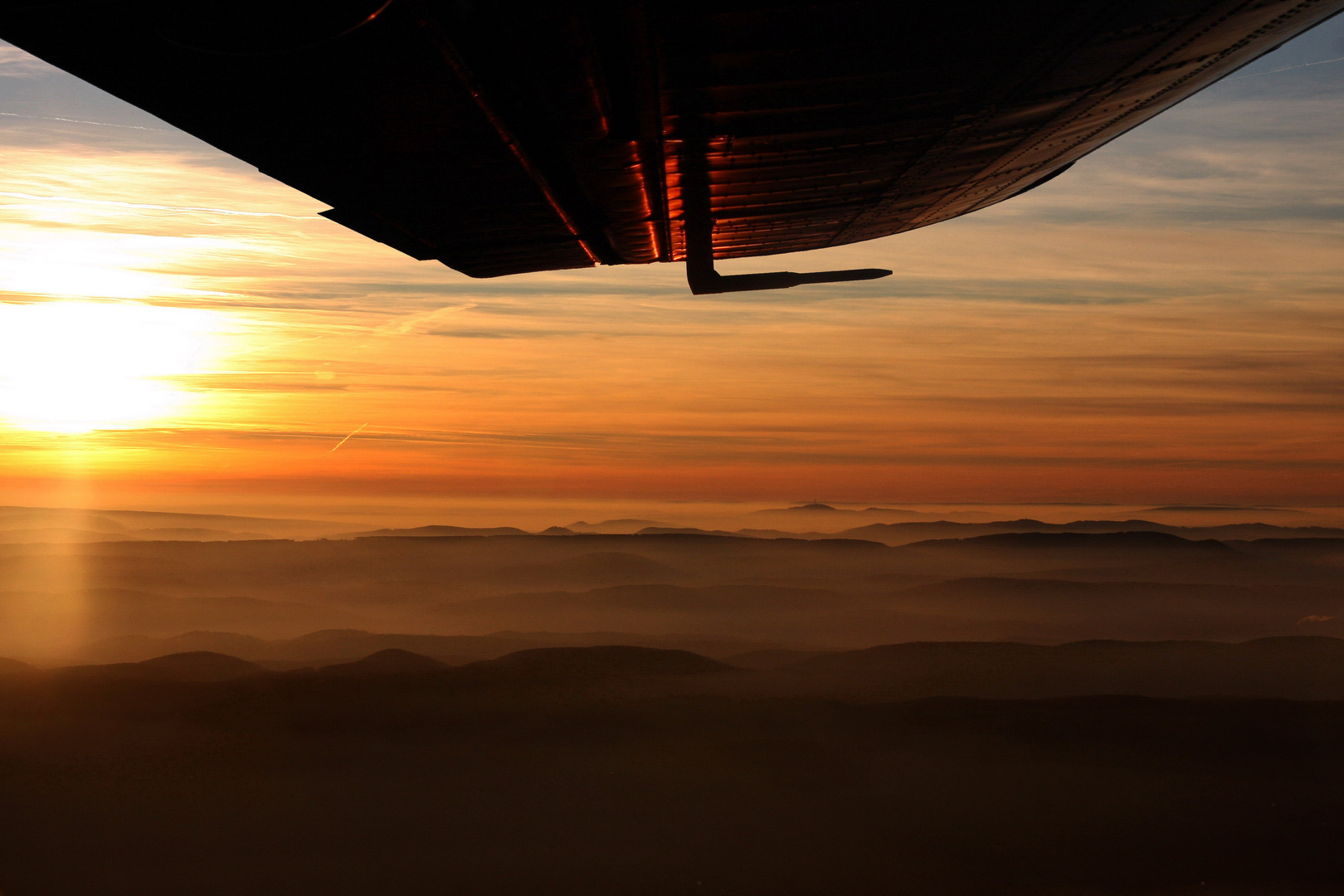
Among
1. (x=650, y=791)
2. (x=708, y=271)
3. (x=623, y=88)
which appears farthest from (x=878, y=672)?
(x=623, y=88)

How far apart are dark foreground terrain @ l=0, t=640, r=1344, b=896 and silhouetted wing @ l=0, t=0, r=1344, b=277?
8315 centimetres

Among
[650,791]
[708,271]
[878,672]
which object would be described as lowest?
[650,791]

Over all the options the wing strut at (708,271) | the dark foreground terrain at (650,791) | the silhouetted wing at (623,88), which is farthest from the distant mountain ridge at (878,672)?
the silhouetted wing at (623,88)

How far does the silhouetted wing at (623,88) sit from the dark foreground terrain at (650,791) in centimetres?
8315

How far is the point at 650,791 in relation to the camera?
12775 centimetres

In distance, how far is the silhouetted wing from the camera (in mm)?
3469

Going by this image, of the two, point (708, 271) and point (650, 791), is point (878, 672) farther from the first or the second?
point (708, 271)

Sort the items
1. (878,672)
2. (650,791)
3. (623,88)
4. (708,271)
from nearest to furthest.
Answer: (623,88)
(708,271)
(650,791)
(878,672)

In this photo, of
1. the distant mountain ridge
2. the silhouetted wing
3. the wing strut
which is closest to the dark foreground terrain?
the distant mountain ridge

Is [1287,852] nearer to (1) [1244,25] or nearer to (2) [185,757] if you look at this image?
(1) [1244,25]

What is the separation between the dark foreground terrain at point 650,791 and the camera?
89062mm

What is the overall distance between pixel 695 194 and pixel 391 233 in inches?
98.5

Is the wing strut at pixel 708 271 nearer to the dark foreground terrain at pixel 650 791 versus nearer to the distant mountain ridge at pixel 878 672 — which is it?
the dark foreground terrain at pixel 650 791

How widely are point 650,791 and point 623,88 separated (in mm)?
135465
